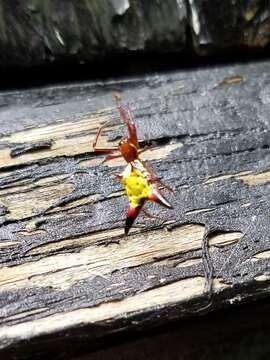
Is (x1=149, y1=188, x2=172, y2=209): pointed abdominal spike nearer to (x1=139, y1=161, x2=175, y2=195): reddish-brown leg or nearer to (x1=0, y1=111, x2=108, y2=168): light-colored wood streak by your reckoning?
(x1=139, y1=161, x2=175, y2=195): reddish-brown leg

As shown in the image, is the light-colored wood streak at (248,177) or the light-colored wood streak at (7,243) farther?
the light-colored wood streak at (248,177)

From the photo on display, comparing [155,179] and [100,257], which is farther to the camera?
[155,179]

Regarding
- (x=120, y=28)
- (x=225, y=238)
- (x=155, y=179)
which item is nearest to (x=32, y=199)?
(x=155, y=179)

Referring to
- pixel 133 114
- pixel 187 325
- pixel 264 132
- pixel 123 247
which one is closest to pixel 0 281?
pixel 123 247

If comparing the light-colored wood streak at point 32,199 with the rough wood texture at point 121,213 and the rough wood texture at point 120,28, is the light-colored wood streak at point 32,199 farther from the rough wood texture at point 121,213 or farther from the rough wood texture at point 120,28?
the rough wood texture at point 120,28

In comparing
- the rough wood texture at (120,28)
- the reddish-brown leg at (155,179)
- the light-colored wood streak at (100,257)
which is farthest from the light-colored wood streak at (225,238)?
the rough wood texture at (120,28)

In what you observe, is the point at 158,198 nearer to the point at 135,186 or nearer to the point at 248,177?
the point at 135,186
